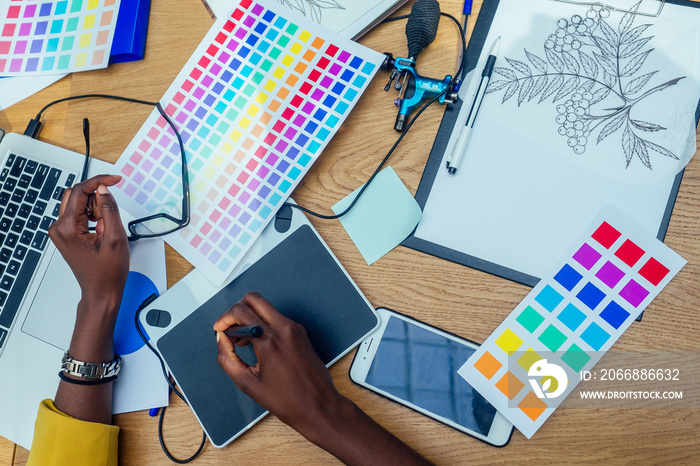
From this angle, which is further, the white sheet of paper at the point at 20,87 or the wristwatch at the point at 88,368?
the white sheet of paper at the point at 20,87

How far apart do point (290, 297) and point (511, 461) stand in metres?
0.40

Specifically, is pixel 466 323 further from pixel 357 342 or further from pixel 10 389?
pixel 10 389

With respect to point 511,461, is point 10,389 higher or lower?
lower

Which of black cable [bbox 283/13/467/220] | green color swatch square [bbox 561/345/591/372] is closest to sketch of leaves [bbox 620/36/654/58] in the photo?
black cable [bbox 283/13/467/220]

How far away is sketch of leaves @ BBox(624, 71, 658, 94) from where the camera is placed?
27.6 inches

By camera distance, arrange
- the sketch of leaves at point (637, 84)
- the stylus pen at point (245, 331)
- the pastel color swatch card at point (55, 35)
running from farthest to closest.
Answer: the pastel color swatch card at point (55, 35) < the sketch of leaves at point (637, 84) < the stylus pen at point (245, 331)

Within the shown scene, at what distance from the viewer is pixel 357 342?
2.30ft

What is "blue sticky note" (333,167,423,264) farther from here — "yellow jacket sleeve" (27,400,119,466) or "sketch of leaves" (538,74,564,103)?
"yellow jacket sleeve" (27,400,119,466)

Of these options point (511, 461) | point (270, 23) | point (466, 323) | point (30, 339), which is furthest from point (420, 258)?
point (30, 339)

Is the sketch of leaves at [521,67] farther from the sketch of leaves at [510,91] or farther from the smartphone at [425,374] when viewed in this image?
the smartphone at [425,374]

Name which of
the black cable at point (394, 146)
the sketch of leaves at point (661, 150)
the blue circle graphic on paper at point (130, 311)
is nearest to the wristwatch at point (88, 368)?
the blue circle graphic on paper at point (130, 311)

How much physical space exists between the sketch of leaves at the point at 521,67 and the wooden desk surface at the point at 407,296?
9cm

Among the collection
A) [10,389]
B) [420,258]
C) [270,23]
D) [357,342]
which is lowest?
[10,389]

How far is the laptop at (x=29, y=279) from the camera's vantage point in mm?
750
